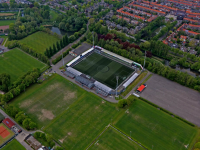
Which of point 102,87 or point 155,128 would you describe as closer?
point 155,128

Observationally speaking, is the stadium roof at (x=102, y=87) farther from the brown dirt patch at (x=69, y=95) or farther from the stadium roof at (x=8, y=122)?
the stadium roof at (x=8, y=122)

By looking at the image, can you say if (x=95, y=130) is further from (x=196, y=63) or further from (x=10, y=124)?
(x=196, y=63)

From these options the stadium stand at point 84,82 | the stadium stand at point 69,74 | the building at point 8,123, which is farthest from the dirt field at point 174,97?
the building at point 8,123

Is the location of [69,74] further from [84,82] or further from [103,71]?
[103,71]

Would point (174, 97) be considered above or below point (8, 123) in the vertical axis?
above

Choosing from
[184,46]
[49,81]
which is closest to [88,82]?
[49,81]

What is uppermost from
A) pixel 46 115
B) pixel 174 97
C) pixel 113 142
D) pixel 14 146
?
pixel 174 97

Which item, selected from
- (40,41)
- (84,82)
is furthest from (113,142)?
(40,41)

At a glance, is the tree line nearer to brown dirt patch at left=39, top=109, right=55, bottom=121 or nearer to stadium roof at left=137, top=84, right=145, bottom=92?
brown dirt patch at left=39, top=109, right=55, bottom=121
